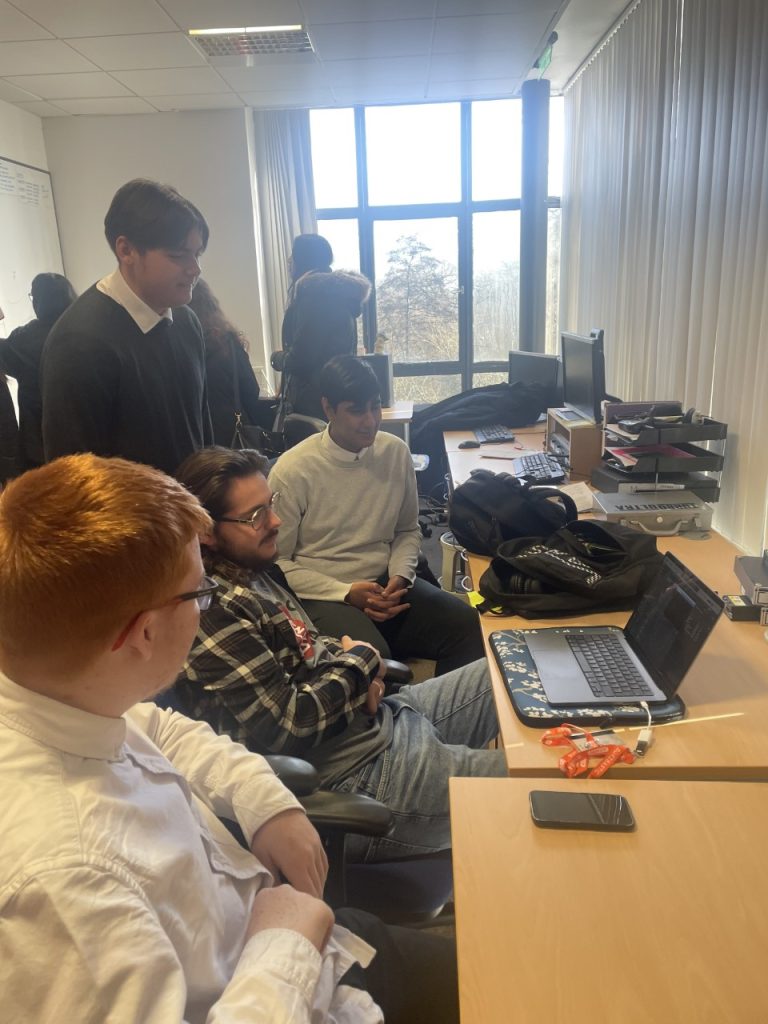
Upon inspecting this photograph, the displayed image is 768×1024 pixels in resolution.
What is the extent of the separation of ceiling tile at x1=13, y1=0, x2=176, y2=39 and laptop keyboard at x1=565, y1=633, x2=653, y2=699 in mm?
3451

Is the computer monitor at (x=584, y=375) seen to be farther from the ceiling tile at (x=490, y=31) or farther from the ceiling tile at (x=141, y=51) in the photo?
the ceiling tile at (x=141, y=51)

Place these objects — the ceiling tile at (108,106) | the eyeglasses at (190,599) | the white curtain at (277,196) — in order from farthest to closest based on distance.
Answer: the white curtain at (277,196) → the ceiling tile at (108,106) → the eyeglasses at (190,599)

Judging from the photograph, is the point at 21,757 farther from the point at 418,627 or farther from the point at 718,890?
the point at 418,627

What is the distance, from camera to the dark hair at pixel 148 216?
70.8 inches

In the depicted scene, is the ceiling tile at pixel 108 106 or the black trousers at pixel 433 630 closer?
the black trousers at pixel 433 630

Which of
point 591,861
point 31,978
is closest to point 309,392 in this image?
point 591,861

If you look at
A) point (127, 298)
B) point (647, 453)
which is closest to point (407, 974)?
point (127, 298)

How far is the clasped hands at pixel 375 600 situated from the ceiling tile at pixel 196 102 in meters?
4.14

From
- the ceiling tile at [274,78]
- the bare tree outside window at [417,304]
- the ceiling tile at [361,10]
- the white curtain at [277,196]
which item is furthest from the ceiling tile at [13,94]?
the bare tree outside window at [417,304]

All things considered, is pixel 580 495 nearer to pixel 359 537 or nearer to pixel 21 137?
pixel 359 537

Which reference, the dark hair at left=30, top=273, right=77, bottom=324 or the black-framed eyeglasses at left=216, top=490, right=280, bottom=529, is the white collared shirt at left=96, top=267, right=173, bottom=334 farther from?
the dark hair at left=30, top=273, right=77, bottom=324

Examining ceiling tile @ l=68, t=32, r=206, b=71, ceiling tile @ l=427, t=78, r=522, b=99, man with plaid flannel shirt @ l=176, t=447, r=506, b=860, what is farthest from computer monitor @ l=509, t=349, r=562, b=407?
man with plaid flannel shirt @ l=176, t=447, r=506, b=860

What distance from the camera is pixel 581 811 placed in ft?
3.29

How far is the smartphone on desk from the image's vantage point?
982 millimetres
